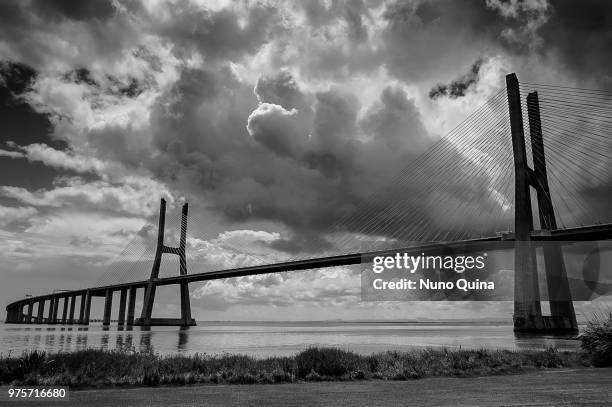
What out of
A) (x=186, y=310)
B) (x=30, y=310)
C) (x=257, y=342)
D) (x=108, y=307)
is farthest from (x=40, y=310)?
(x=257, y=342)

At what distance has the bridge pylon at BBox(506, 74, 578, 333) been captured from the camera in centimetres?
5222

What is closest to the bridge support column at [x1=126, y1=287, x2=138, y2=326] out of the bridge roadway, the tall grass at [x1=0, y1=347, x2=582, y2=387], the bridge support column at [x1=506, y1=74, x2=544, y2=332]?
the bridge roadway

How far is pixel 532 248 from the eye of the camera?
53.7 meters

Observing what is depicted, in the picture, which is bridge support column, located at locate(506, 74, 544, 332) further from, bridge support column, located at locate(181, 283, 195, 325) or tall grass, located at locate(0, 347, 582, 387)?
bridge support column, located at locate(181, 283, 195, 325)

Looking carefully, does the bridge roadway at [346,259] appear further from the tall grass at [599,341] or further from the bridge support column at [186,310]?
the tall grass at [599,341]

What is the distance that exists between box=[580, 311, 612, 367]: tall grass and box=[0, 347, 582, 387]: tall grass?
77 cm

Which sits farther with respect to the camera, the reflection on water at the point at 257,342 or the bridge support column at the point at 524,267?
the bridge support column at the point at 524,267

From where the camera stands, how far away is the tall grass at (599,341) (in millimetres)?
15047

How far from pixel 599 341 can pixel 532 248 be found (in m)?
40.9

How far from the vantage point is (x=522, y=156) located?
191ft

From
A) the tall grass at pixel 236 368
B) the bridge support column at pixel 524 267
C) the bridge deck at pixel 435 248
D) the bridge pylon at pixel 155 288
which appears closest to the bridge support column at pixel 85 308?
the bridge pylon at pixel 155 288

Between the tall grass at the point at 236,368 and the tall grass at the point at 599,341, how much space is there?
2.53 ft

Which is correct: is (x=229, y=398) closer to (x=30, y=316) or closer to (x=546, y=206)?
(x=546, y=206)

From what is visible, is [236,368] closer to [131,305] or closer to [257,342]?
[257,342]
